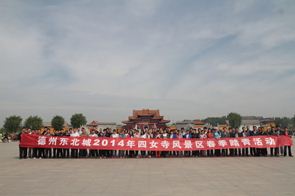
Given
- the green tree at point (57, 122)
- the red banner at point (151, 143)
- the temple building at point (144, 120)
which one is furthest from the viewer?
the temple building at point (144, 120)

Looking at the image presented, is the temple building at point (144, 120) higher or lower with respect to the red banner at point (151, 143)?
higher

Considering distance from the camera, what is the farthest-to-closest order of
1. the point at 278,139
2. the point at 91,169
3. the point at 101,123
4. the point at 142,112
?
the point at 101,123 → the point at 142,112 → the point at 278,139 → the point at 91,169

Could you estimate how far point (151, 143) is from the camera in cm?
1633

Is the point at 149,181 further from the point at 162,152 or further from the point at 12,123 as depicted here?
the point at 12,123

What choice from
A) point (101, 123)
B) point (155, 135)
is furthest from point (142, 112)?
point (155, 135)

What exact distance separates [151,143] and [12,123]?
49394mm

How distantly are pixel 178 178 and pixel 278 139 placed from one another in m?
8.93

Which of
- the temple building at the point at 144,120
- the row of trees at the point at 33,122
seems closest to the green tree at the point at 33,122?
the row of trees at the point at 33,122

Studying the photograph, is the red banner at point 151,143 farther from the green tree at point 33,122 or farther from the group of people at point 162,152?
the green tree at point 33,122

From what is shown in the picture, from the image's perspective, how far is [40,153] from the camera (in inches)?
646

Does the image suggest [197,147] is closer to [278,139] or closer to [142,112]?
[278,139]

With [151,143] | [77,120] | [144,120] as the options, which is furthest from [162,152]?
[77,120]

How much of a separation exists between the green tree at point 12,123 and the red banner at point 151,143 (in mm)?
46494

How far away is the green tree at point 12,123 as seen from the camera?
58.8 m
